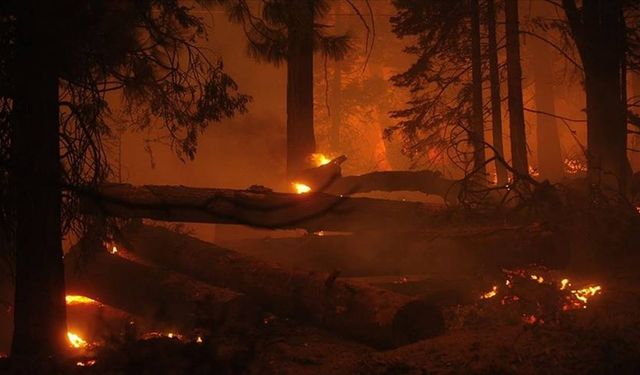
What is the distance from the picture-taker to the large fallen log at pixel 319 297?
6002mm

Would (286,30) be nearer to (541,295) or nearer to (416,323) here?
(416,323)

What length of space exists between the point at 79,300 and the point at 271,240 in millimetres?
3364

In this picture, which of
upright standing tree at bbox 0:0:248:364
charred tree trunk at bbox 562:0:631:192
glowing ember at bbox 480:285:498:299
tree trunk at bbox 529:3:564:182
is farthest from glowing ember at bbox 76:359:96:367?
tree trunk at bbox 529:3:564:182

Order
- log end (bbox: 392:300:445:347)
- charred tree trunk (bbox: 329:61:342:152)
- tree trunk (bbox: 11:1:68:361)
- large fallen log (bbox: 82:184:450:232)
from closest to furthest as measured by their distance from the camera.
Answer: tree trunk (bbox: 11:1:68:361), log end (bbox: 392:300:445:347), large fallen log (bbox: 82:184:450:232), charred tree trunk (bbox: 329:61:342:152)

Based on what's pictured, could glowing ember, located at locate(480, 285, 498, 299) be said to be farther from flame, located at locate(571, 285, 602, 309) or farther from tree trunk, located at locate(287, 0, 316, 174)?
tree trunk, located at locate(287, 0, 316, 174)

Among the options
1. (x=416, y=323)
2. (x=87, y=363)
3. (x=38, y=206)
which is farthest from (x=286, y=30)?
(x=87, y=363)

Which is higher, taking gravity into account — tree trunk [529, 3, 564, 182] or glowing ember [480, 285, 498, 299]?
tree trunk [529, 3, 564, 182]

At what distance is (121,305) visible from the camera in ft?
25.8

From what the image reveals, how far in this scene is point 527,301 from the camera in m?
6.37

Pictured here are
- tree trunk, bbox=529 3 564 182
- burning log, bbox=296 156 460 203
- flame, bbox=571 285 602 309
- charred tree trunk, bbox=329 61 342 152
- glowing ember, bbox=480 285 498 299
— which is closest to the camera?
flame, bbox=571 285 602 309

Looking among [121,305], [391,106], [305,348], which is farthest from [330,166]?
[391,106]

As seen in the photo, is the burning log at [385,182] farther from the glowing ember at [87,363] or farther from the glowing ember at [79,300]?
the glowing ember at [87,363]

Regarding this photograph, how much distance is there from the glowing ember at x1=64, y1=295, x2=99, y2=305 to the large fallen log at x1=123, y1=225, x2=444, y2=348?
1.18m

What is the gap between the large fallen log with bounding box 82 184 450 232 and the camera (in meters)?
8.31
